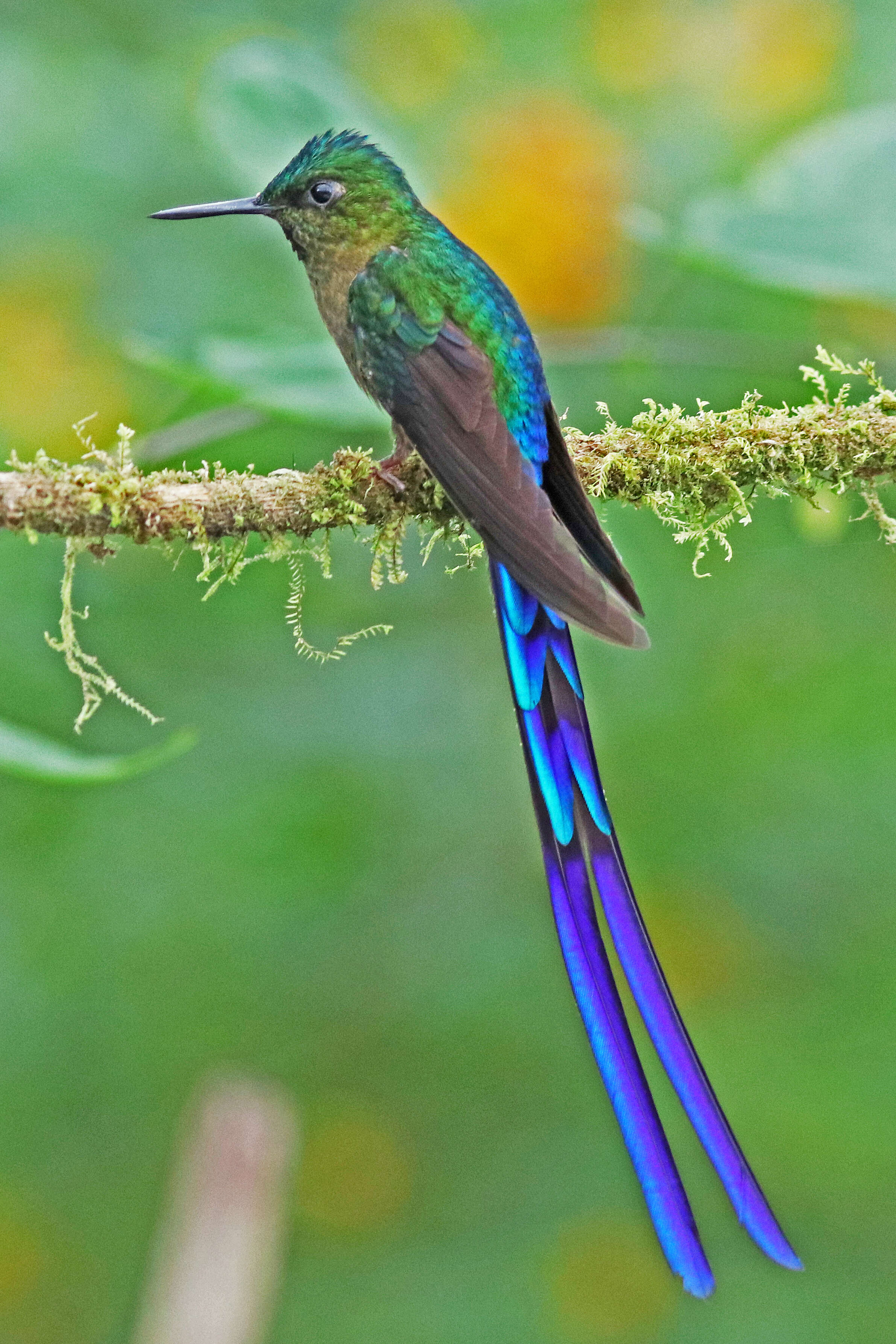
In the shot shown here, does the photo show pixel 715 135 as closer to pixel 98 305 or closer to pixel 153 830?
pixel 98 305

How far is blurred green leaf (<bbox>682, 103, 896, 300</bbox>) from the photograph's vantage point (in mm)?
2086

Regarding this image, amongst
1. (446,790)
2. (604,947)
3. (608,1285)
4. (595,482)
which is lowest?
(608,1285)

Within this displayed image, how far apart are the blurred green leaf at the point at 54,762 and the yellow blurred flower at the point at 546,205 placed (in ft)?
5.89

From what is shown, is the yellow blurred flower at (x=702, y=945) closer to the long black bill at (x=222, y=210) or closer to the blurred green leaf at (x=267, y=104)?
the long black bill at (x=222, y=210)

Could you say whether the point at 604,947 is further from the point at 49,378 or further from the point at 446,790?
the point at 49,378

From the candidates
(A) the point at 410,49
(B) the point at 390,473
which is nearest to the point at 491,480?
(B) the point at 390,473

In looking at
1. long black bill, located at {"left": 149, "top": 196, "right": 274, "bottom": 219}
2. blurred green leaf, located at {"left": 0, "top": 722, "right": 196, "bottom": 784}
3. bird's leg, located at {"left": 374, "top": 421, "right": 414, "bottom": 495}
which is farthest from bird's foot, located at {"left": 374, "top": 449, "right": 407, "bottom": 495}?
long black bill, located at {"left": 149, "top": 196, "right": 274, "bottom": 219}

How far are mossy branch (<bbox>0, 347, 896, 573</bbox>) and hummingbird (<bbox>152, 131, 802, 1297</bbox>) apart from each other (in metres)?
0.08

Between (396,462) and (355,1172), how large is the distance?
8.65 feet

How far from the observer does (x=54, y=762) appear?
5.43 feet

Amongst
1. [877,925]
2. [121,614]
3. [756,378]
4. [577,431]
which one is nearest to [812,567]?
[756,378]

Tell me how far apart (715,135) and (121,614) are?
1.97m

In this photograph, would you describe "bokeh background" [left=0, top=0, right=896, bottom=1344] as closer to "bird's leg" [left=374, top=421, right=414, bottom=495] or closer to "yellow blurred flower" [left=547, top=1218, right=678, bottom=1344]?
"yellow blurred flower" [left=547, top=1218, right=678, bottom=1344]

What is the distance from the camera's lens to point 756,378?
10.9 feet
